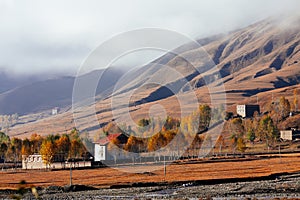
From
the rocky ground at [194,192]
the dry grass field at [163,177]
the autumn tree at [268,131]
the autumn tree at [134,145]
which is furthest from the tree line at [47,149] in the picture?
A: the rocky ground at [194,192]

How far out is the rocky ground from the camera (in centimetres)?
4944

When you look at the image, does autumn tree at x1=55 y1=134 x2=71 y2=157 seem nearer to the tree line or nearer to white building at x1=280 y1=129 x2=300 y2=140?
the tree line

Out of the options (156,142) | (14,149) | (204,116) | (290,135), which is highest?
(204,116)

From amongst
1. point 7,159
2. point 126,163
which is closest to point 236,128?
point 126,163

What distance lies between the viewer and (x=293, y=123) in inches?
6811

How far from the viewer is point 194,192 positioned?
54938 millimetres

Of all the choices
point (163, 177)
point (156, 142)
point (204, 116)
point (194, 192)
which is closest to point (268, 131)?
point (204, 116)

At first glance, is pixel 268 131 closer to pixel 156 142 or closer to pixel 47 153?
pixel 156 142

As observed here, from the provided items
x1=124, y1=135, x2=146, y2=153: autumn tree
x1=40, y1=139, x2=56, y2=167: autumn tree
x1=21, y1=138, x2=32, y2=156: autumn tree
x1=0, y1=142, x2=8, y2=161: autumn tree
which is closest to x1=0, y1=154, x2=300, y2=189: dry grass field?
x1=124, y1=135, x2=146, y2=153: autumn tree

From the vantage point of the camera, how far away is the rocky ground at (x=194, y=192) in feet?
162

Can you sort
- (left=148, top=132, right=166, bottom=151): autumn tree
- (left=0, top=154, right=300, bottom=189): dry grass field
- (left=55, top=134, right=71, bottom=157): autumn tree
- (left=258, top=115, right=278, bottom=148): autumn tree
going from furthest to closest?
(left=258, top=115, right=278, bottom=148): autumn tree, (left=55, top=134, right=71, bottom=157): autumn tree, (left=148, top=132, right=166, bottom=151): autumn tree, (left=0, top=154, right=300, bottom=189): dry grass field

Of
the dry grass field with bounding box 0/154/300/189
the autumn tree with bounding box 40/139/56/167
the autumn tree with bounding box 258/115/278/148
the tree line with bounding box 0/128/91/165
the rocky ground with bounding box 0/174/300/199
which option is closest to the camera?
the rocky ground with bounding box 0/174/300/199

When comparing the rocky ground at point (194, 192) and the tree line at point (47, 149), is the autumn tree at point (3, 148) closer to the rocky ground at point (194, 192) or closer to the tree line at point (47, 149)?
the tree line at point (47, 149)

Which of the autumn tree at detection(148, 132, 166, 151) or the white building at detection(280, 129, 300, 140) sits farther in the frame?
the white building at detection(280, 129, 300, 140)
